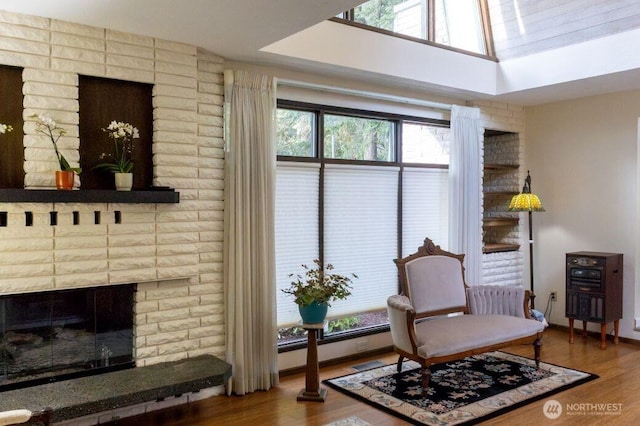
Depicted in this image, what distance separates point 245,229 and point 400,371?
1.86 meters

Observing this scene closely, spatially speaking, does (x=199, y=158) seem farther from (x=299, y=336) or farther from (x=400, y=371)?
Result: (x=400, y=371)

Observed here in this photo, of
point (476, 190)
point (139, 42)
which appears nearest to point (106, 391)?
point (139, 42)

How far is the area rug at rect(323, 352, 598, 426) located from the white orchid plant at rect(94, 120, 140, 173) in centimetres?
236

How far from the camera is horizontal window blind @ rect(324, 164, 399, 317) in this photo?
16.0 ft

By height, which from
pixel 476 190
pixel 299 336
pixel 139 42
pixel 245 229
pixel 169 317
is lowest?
pixel 299 336

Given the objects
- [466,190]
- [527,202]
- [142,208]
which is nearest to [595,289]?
[527,202]

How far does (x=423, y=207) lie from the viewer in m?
5.63

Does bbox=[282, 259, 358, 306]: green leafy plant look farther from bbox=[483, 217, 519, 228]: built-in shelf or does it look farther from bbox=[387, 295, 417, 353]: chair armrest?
bbox=[483, 217, 519, 228]: built-in shelf

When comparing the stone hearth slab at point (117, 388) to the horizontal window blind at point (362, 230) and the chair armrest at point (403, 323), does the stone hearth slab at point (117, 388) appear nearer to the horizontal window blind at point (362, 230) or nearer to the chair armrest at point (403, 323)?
the chair armrest at point (403, 323)

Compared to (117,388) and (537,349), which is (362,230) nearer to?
(537,349)

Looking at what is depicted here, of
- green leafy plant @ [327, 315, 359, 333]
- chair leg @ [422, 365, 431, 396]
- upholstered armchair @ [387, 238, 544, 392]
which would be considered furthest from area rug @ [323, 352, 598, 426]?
green leafy plant @ [327, 315, 359, 333]

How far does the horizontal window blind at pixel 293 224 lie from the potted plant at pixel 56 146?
5.75 ft

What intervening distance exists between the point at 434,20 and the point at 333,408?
12.7ft

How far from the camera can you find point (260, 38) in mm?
3570
